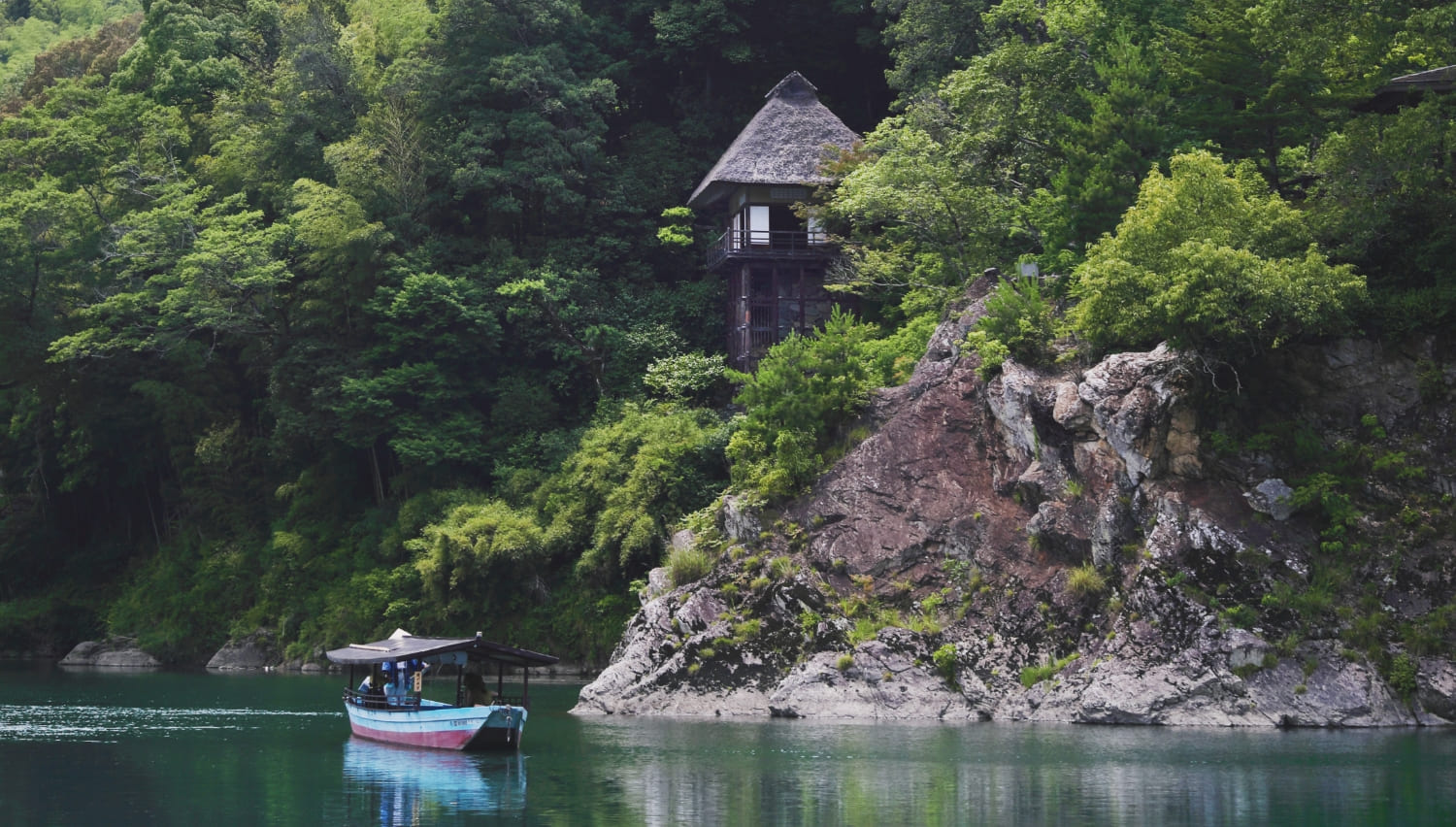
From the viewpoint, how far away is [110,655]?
185ft

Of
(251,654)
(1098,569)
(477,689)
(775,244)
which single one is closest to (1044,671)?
(1098,569)

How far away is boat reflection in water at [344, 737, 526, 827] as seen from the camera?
22766 millimetres

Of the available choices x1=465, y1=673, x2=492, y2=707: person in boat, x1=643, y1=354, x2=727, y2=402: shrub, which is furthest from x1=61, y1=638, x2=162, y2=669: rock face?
x1=465, y1=673, x2=492, y2=707: person in boat

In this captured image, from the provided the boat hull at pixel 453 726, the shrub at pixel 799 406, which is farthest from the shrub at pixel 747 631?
the boat hull at pixel 453 726

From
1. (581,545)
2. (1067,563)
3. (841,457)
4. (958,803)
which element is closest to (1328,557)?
(1067,563)

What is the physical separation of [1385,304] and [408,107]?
33300 millimetres

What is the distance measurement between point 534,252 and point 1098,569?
26.7m

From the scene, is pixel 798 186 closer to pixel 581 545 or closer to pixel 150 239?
pixel 581 545

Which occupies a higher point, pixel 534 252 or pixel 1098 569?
pixel 534 252

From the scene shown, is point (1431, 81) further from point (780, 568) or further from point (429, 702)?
point (429, 702)

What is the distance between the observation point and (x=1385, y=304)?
35156mm

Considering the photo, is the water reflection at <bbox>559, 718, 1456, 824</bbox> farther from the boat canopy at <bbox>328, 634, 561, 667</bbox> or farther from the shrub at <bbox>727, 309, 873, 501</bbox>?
the shrub at <bbox>727, 309, 873, 501</bbox>

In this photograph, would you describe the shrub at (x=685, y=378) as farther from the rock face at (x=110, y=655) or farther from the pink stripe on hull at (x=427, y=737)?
the pink stripe on hull at (x=427, y=737)

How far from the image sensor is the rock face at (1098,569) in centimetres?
3203
